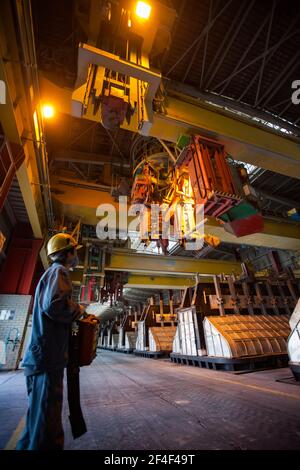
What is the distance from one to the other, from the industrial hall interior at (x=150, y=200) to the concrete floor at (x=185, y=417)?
2 cm

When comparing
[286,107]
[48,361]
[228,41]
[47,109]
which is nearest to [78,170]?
[47,109]

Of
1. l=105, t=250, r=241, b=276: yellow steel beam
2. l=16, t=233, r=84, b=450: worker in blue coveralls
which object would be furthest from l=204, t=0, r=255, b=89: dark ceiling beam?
l=105, t=250, r=241, b=276: yellow steel beam

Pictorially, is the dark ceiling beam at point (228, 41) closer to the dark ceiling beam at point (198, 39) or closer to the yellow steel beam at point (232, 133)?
the dark ceiling beam at point (198, 39)

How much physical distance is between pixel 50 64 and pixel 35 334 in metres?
5.38

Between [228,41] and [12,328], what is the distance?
954 centimetres

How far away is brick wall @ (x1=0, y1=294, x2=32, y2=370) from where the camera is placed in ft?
20.2

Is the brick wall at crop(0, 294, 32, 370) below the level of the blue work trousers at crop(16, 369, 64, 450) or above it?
above

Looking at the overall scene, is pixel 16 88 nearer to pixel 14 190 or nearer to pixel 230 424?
pixel 14 190

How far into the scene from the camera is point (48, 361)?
53.1 inches

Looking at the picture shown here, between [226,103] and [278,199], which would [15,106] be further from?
[278,199]

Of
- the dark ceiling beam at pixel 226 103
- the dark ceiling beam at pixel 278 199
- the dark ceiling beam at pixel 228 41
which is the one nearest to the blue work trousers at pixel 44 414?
the dark ceiling beam at pixel 226 103

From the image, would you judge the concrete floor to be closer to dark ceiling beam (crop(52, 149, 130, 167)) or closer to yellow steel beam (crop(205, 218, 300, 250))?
yellow steel beam (crop(205, 218, 300, 250))

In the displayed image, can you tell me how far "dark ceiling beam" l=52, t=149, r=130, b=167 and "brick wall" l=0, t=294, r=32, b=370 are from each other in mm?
4769

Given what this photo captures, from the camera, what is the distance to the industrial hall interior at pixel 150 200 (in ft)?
5.24
